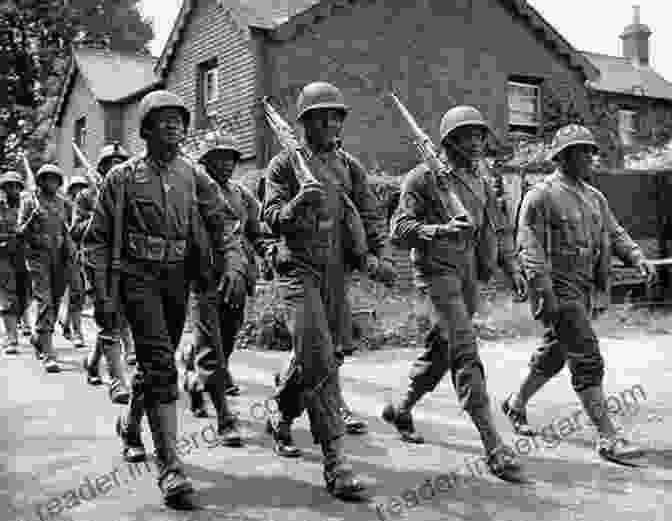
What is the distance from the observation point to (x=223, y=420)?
5781mm

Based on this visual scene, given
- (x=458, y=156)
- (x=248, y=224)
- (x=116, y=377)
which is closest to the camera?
(x=458, y=156)

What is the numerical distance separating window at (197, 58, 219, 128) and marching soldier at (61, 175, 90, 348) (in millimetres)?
8162

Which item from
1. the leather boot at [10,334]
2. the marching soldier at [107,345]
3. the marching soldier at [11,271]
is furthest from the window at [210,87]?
the marching soldier at [107,345]

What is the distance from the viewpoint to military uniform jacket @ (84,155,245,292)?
4.60m

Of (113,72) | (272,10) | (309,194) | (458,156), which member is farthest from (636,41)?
(309,194)

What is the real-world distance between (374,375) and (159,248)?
4.87 metres

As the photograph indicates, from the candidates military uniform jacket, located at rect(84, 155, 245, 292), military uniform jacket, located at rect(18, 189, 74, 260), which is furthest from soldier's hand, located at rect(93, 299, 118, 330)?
military uniform jacket, located at rect(18, 189, 74, 260)

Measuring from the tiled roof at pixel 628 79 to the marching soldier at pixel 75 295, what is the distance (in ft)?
65.8

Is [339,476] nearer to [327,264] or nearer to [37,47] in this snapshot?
[327,264]

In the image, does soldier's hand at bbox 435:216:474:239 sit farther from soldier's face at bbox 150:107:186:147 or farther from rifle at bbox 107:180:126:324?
rifle at bbox 107:180:126:324

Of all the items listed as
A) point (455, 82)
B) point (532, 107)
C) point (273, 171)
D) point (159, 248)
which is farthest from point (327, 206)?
point (532, 107)

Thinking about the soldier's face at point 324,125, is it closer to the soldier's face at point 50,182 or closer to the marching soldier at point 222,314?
the marching soldier at point 222,314

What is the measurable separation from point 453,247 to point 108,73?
2651cm

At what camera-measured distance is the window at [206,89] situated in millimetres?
19833
